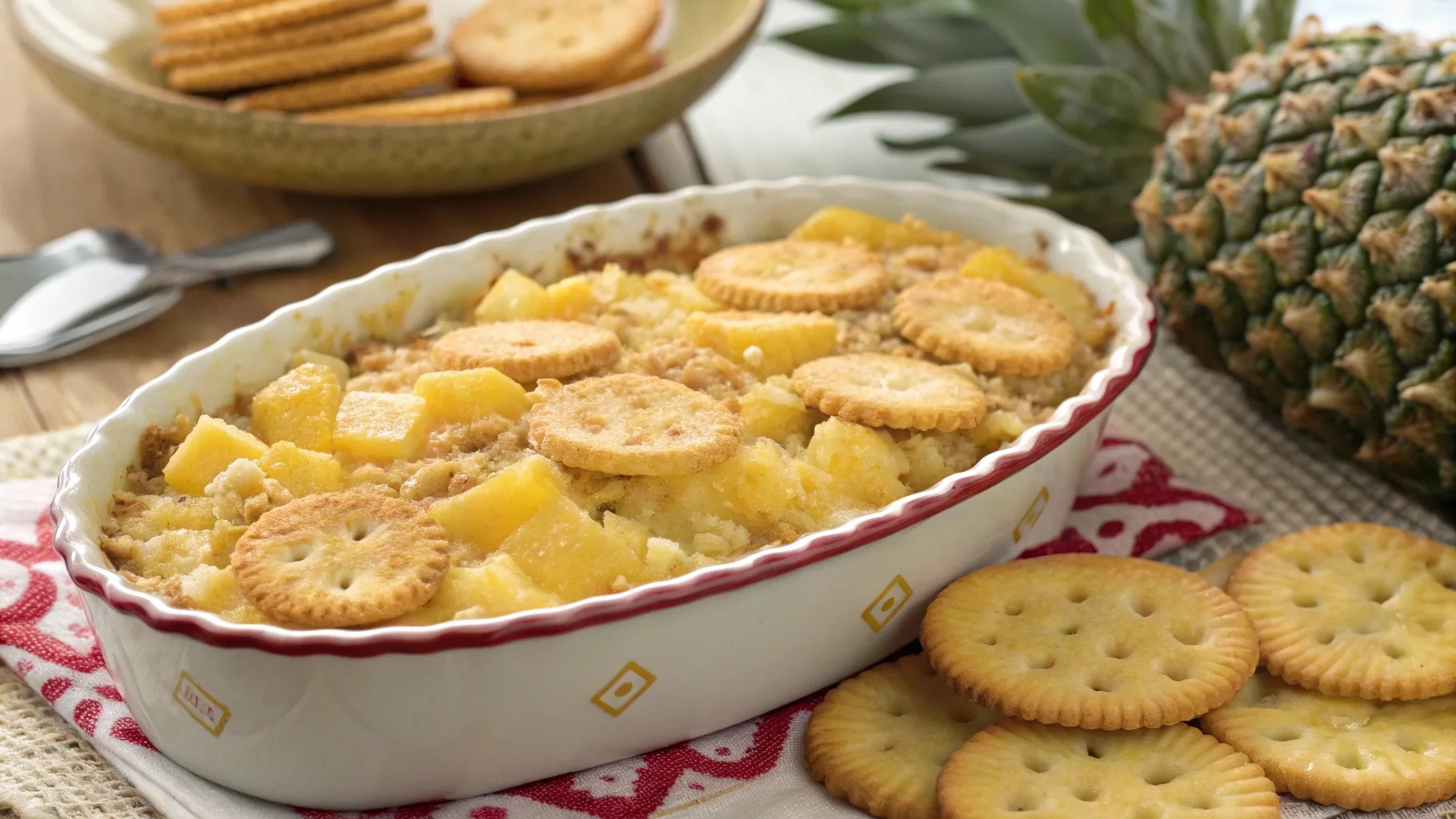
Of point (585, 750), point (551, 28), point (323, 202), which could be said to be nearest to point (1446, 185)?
point (585, 750)

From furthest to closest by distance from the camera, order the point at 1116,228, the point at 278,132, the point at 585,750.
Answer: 1. the point at 1116,228
2. the point at 278,132
3. the point at 585,750

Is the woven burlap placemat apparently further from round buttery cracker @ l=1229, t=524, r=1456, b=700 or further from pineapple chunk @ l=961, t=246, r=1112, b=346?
pineapple chunk @ l=961, t=246, r=1112, b=346

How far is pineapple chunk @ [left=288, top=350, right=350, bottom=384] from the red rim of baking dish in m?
0.37

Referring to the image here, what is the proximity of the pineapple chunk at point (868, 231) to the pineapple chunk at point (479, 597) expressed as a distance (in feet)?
3.17

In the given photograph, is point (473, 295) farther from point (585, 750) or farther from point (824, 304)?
point (585, 750)

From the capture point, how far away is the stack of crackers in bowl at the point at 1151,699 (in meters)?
1.50

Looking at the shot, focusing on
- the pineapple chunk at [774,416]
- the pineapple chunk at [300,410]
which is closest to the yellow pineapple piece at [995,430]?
the pineapple chunk at [774,416]

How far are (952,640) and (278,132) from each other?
63.9 inches

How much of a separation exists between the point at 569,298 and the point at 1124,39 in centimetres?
120

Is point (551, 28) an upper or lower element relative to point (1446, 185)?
upper

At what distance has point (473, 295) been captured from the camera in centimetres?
216

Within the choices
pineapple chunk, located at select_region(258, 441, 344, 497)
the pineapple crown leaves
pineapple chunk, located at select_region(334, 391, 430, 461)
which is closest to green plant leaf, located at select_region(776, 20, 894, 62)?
the pineapple crown leaves

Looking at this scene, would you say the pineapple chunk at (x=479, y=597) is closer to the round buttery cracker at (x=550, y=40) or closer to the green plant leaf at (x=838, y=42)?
the round buttery cracker at (x=550, y=40)

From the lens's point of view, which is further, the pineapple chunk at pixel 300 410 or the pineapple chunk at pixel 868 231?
the pineapple chunk at pixel 868 231
